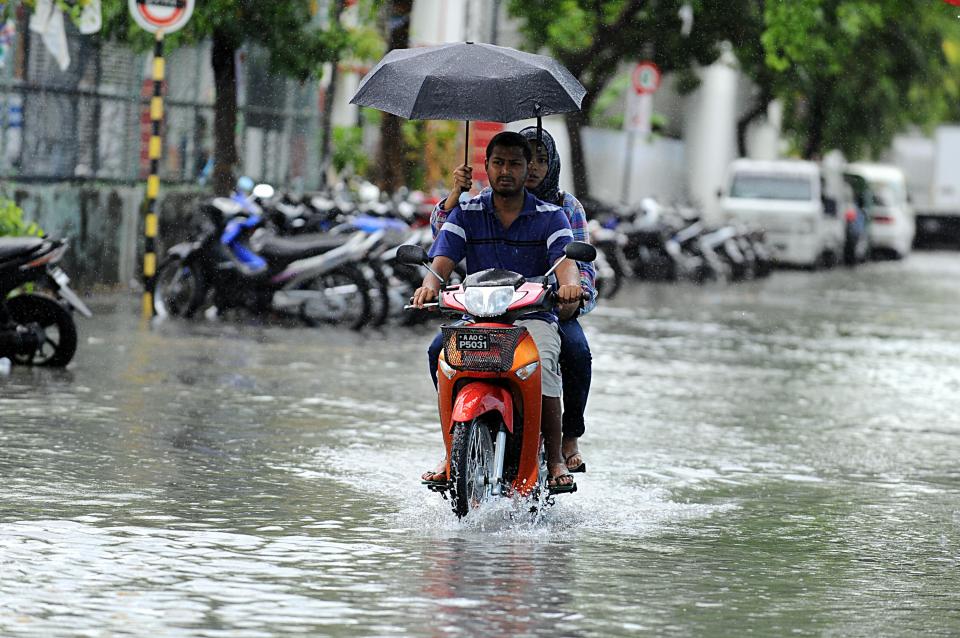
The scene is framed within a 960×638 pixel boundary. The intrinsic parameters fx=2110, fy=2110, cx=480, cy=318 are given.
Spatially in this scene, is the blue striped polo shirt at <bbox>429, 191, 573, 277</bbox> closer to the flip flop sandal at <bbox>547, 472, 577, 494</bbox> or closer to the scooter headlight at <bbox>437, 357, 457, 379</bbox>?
the scooter headlight at <bbox>437, 357, 457, 379</bbox>

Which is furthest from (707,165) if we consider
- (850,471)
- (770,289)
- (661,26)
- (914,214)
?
(850,471)

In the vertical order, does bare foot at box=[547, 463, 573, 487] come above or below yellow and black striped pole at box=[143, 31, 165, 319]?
below

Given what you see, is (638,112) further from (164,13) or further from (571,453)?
(571,453)

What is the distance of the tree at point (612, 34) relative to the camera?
32438 mm

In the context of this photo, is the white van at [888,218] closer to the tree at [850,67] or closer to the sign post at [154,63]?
the tree at [850,67]

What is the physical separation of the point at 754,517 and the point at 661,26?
26.9m

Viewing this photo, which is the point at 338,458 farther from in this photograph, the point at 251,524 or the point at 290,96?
the point at 290,96

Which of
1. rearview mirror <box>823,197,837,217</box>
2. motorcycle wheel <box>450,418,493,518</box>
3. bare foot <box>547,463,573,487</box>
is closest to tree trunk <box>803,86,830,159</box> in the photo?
rearview mirror <box>823,197,837,217</box>

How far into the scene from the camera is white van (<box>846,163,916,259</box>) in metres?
45.4

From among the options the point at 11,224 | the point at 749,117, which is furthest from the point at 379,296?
the point at 749,117

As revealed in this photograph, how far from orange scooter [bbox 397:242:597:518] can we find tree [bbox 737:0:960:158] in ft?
74.3

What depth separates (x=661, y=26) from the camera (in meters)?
35.1

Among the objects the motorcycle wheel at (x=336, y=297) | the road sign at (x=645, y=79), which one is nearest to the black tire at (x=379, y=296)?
the motorcycle wheel at (x=336, y=297)

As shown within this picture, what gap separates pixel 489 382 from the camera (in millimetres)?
8266
